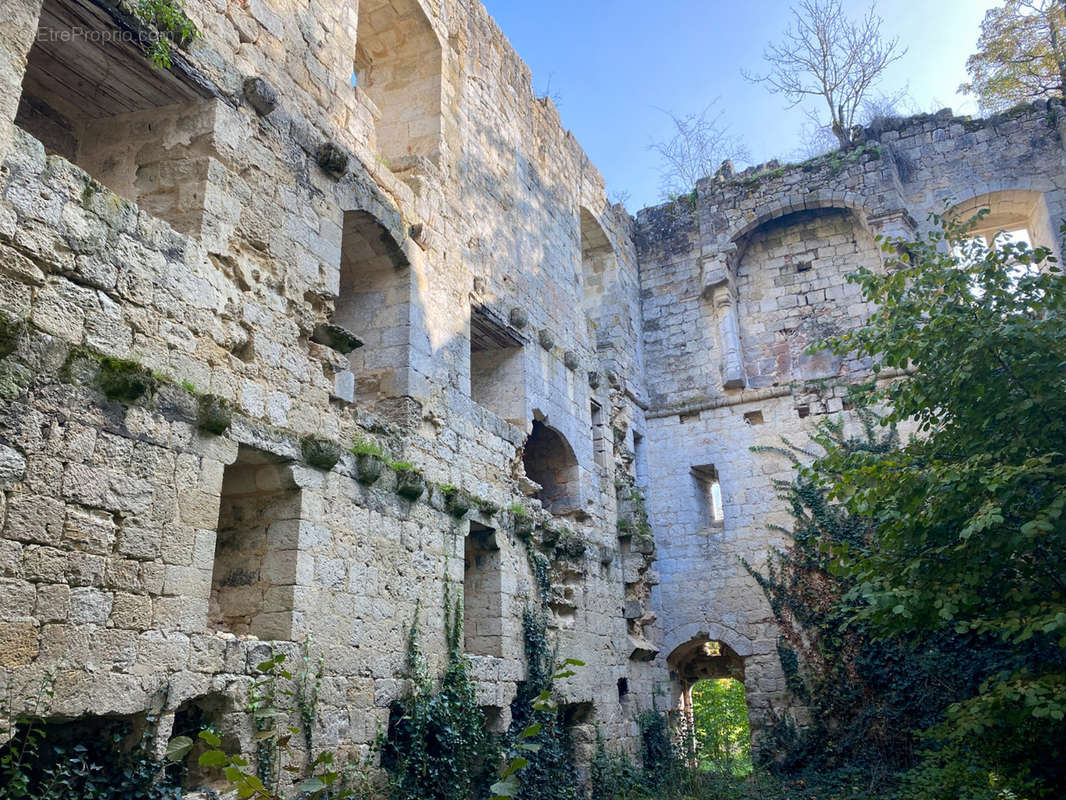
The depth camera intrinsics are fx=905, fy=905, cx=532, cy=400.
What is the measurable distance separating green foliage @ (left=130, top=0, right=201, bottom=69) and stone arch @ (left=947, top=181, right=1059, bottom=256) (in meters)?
10.3

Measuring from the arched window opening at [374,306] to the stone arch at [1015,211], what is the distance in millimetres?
8371

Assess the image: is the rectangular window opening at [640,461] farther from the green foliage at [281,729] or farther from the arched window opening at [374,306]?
the green foliage at [281,729]

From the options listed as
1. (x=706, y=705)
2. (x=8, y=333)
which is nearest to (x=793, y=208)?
(x=706, y=705)

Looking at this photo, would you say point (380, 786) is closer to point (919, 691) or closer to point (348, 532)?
point (348, 532)

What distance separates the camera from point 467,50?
9.59 metres

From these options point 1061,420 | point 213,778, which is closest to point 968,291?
point 1061,420

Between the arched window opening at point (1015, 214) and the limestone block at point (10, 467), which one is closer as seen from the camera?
the limestone block at point (10, 467)

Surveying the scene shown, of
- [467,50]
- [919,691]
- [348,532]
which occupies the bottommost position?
[919,691]

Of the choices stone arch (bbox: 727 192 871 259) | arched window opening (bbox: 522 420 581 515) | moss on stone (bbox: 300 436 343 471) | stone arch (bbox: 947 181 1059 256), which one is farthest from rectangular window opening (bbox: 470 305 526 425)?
stone arch (bbox: 947 181 1059 256)

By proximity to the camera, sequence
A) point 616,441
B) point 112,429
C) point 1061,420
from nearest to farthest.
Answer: point 112,429
point 1061,420
point 616,441

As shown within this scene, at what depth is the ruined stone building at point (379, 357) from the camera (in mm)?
4441

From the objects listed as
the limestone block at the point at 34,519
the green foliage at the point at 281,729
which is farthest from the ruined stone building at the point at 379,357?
the green foliage at the point at 281,729

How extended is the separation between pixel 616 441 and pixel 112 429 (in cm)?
795

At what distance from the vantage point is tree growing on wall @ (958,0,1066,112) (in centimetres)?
1437
